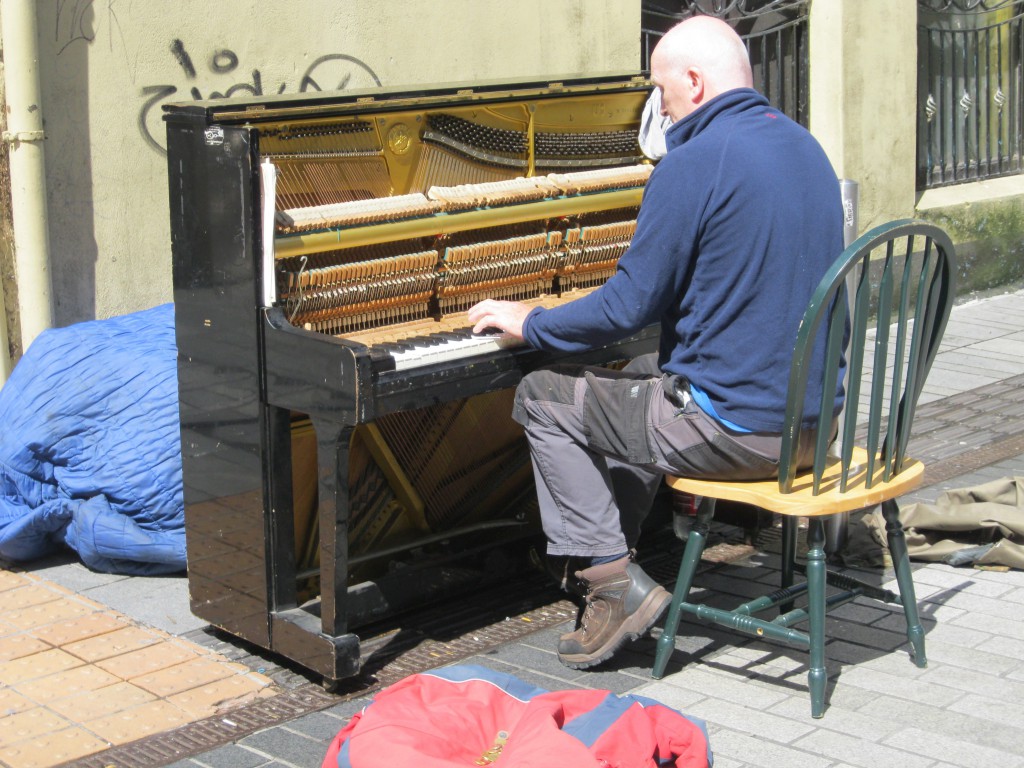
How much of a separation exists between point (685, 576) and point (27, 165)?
281 cm

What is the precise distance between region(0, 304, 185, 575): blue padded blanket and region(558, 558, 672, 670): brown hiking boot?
4.50 ft

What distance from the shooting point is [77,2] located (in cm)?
491

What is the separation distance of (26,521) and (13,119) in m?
1.45

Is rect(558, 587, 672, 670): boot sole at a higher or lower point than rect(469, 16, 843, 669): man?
lower

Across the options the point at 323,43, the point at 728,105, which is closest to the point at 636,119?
the point at 728,105

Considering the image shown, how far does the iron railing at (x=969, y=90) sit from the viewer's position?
28.6 ft

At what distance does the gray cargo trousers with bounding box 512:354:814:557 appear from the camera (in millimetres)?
3350

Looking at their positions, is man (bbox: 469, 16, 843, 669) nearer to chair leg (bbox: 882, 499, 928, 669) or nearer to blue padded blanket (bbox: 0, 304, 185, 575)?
chair leg (bbox: 882, 499, 928, 669)

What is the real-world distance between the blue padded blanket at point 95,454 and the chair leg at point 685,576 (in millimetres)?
1594

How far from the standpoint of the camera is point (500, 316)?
3623 mm

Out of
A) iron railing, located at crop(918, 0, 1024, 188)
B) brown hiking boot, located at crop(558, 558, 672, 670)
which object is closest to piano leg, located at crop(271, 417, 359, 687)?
brown hiking boot, located at crop(558, 558, 672, 670)

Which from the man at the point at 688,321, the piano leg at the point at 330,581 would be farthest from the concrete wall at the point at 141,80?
the man at the point at 688,321

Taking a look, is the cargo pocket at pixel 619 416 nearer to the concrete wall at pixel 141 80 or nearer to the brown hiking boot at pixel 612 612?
the brown hiking boot at pixel 612 612

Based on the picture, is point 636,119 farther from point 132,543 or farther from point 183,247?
point 132,543
